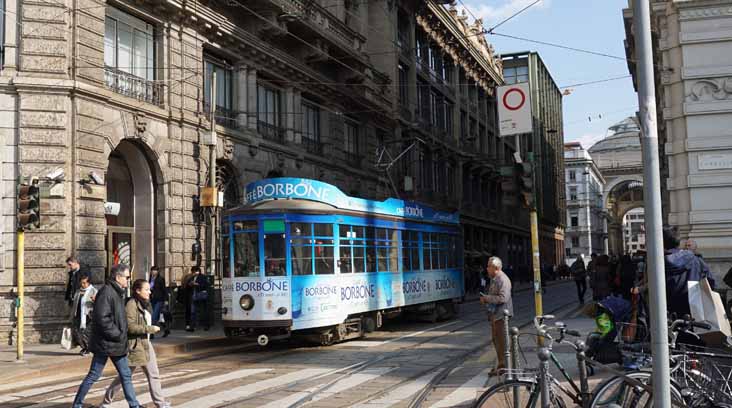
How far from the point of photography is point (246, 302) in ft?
47.5

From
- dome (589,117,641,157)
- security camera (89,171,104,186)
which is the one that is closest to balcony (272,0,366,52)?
security camera (89,171,104,186)

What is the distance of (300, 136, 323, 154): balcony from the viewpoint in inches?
1097

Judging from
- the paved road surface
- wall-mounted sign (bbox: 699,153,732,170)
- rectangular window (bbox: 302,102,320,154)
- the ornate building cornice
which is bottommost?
the paved road surface

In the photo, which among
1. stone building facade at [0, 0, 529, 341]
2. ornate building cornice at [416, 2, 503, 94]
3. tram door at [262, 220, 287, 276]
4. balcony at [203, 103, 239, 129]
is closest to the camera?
tram door at [262, 220, 287, 276]

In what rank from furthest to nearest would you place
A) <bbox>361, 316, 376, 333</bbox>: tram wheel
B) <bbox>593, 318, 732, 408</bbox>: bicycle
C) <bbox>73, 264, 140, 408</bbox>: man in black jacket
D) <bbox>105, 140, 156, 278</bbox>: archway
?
<bbox>105, 140, 156, 278</bbox>: archway → <bbox>361, 316, 376, 333</bbox>: tram wheel → <bbox>73, 264, 140, 408</bbox>: man in black jacket → <bbox>593, 318, 732, 408</bbox>: bicycle

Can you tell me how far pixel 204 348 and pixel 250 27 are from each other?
39.4 feet

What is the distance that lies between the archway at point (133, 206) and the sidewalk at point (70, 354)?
2.48m

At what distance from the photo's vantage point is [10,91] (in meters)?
16.5

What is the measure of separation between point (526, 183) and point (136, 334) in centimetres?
629

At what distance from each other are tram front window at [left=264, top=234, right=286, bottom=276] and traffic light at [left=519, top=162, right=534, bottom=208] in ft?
16.9

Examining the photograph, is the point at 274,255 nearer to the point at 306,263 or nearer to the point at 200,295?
the point at 306,263

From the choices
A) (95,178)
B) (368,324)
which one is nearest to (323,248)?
(368,324)

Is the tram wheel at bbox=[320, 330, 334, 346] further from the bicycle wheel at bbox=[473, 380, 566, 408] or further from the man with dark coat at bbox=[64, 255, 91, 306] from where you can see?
the bicycle wheel at bbox=[473, 380, 566, 408]

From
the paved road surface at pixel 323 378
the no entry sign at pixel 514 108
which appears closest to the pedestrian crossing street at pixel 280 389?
the paved road surface at pixel 323 378
